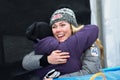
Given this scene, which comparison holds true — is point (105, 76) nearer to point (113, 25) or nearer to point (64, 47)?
point (64, 47)

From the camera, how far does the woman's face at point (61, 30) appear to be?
5.15 feet

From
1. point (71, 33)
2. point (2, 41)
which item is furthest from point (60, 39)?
point (2, 41)

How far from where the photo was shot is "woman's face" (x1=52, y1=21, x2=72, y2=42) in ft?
5.15

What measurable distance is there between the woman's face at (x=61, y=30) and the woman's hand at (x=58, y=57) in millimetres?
94

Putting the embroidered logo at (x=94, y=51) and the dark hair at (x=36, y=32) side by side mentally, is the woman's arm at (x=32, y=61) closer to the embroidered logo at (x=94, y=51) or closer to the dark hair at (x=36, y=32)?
the dark hair at (x=36, y=32)

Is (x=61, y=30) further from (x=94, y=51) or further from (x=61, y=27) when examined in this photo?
(x=94, y=51)

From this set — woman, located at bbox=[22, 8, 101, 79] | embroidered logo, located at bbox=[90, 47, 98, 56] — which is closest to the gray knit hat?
woman, located at bbox=[22, 8, 101, 79]

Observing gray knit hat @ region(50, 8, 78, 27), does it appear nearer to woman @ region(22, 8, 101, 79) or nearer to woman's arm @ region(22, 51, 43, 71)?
woman @ region(22, 8, 101, 79)

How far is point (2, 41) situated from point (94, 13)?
23.7 inches

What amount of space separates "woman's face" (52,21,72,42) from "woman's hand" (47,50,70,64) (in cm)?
9

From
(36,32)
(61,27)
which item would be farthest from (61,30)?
(36,32)

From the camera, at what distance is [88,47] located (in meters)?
1.53

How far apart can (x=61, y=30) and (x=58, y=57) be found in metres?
0.16

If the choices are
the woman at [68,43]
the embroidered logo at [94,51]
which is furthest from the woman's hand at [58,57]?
the embroidered logo at [94,51]
